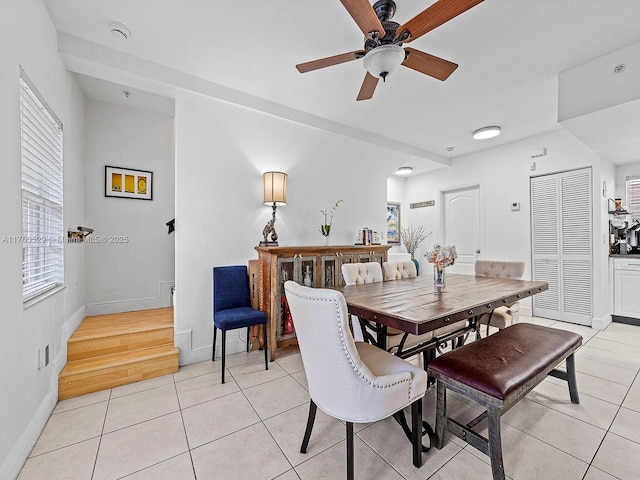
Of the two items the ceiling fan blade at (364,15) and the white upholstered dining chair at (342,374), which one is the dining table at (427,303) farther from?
the ceiling fan blade at (364,15)

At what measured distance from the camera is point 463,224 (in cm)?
528

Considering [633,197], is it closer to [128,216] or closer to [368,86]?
[368,86]

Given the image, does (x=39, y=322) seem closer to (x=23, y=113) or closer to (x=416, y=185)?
(x=23, y=113)

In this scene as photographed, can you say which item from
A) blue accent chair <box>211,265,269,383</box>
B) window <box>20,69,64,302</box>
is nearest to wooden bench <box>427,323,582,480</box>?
blue accent chair <box>211,265,269,383</box>

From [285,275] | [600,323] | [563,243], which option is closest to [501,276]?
[563,243]

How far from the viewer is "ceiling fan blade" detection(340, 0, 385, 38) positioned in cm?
145

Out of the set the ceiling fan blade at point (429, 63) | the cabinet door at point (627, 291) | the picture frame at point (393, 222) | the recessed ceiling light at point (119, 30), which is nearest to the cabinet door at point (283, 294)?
the ceiling fan blade at point (429, 63)

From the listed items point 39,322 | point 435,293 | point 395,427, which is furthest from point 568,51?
point 39,322

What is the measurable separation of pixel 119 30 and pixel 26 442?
276cm

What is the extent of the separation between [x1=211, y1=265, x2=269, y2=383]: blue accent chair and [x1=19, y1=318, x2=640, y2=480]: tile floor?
18.8 inches

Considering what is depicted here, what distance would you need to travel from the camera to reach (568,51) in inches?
94.4

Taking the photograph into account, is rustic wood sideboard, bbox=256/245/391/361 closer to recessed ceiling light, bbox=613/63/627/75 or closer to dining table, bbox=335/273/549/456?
dining table, bbox=335/273/549/456

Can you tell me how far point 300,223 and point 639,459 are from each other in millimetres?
3133

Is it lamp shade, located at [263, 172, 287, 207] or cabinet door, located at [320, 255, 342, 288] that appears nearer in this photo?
lamp shade, located at [263, 172, 287, 207]
